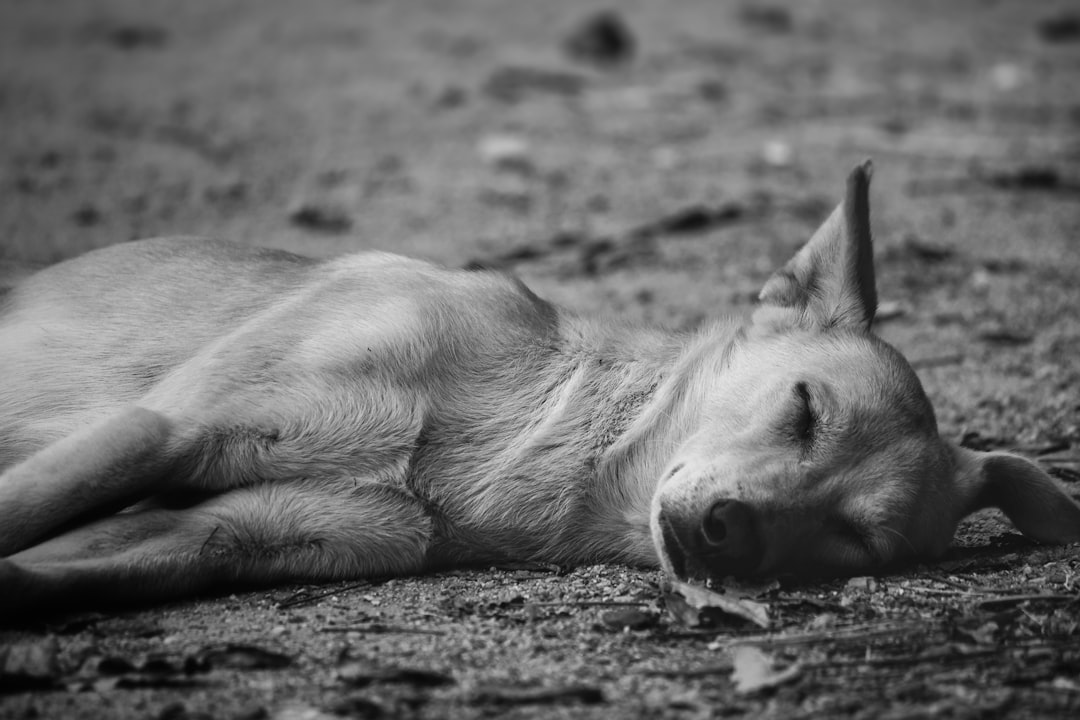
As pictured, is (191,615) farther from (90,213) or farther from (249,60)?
(249,60)

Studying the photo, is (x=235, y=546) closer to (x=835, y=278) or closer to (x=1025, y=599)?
(x=835, y=278)

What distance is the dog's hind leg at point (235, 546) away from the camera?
10.3 feet

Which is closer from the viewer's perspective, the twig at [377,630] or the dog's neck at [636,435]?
the twig at [377,630]

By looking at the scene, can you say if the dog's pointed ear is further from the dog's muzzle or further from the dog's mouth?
the dog's mouth

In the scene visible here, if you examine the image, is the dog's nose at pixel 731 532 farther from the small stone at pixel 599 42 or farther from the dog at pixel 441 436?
the small stone at pixel 599 42

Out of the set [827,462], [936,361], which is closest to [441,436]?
[827,462]

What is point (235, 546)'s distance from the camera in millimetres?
3318

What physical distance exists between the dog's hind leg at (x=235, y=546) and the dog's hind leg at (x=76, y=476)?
0.22ft

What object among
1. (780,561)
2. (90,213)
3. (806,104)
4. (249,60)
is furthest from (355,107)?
(780,561)

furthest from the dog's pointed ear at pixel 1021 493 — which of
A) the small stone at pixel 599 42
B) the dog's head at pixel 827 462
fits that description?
the small stone at pixel 599 42

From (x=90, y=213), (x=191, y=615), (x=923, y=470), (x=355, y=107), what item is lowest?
(x=191, y=615)

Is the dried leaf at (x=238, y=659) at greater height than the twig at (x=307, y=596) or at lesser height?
greater

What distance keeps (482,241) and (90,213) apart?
2218 millimetres

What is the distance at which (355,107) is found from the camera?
30.5 ft
